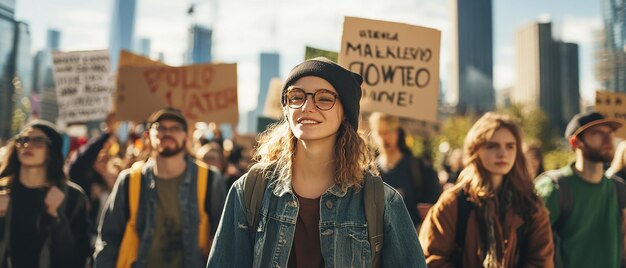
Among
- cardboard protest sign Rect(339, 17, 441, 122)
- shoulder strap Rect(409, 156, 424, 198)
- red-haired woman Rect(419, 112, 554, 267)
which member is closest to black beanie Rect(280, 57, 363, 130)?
red-haired woman Rect(419, 112, 554, 267)

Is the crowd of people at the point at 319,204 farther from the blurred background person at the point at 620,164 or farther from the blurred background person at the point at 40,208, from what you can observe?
the blurred background person at the point at 620,164

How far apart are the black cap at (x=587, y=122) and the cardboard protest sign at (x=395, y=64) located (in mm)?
1194

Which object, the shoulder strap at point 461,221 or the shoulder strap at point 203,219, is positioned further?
the shoulder strap at point 203,219

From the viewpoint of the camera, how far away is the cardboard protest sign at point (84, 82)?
759 cm

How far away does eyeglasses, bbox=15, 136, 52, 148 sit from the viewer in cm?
395

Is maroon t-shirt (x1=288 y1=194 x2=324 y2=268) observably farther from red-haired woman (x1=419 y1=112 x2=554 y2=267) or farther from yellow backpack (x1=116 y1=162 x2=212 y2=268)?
yellow backpack (x1=116 y1=162 x2=212 y2=268)

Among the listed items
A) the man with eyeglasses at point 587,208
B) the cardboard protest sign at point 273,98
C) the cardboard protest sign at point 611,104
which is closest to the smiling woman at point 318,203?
the man with eyeglasses at point 587,208

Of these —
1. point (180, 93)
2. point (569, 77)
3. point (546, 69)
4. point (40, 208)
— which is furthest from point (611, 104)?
point (569, 77)

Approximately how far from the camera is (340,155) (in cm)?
222

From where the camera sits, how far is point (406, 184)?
4.99m

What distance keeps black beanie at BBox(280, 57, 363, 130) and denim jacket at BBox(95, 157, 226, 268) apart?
1.77 metres

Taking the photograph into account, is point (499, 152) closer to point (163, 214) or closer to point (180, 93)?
point (163, 214)

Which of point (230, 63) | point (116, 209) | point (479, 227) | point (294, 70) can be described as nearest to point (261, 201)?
point (294, 70)

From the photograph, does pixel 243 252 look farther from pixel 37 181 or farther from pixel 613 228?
pixel 613 228
